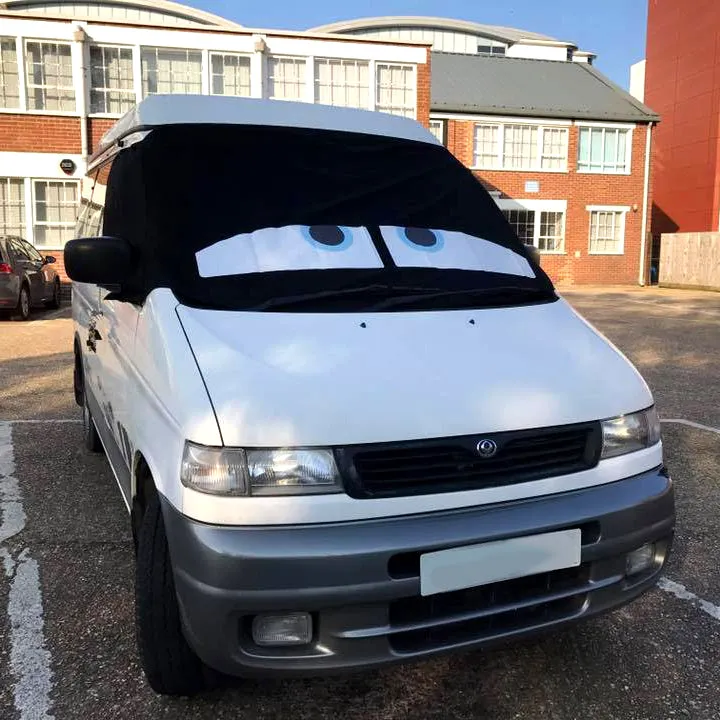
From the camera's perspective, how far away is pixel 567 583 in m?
2.13

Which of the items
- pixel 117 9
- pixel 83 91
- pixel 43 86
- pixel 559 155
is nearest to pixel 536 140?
pixel 559 155

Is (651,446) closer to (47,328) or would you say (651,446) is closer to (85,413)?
(85,413)

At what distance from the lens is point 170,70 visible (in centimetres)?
1727

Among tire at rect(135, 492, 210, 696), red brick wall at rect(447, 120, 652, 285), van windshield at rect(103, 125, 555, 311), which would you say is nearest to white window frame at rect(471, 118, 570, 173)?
red brick wall at rect(447, 120, 652, 285)

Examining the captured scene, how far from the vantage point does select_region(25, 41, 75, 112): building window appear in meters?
16.7

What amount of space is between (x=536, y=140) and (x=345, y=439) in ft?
79.5

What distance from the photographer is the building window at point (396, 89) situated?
18.1m

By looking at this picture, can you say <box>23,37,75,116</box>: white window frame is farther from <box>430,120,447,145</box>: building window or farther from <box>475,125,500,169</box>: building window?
<box>475,125,500,169</box>: building window

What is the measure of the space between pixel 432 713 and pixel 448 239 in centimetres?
183

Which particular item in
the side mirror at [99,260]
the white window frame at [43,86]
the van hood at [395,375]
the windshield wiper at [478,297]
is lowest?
the van hood at [395,375]

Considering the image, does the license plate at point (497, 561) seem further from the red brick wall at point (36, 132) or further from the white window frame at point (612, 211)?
the white window frame at point (612, 211)

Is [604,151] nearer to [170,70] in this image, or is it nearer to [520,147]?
[520,147]

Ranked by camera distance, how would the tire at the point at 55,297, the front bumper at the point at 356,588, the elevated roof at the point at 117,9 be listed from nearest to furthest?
the front bumper at the point at 356,588
the tire at the point at 55,297
the elevated roof at the point at 117,9

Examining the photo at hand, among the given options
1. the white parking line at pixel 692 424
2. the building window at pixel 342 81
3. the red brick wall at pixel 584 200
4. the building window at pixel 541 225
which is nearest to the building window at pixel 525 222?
the building window at pixel 541 225
